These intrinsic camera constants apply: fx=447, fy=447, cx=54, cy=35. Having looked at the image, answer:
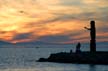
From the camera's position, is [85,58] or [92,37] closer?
[92,37]

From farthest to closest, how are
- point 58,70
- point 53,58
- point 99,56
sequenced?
point 53,58 → point 99,56 → point 58,70

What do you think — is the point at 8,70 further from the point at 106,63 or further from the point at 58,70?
the point at 106,63

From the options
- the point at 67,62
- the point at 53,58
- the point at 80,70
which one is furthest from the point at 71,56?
the point at 80,70

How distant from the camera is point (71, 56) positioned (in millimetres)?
69188

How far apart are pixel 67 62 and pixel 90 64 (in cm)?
507

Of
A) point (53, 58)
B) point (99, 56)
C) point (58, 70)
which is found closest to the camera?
point (58, 70)

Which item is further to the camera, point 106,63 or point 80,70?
point 106,63

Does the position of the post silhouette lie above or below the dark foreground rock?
above

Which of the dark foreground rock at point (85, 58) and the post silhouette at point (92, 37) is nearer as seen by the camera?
the dark foreground rock at point (85, 58)

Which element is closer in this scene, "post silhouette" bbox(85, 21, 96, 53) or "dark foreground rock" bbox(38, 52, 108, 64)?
"dark foreground rock" bbox(38, 52, 108, 64)

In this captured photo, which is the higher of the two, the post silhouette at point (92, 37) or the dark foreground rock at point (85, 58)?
the post silhouette at point (92, 37)

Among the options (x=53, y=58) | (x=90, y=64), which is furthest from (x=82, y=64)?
(x=53, y=58)

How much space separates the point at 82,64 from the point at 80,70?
9.17 meters

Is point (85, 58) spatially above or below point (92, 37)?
below
